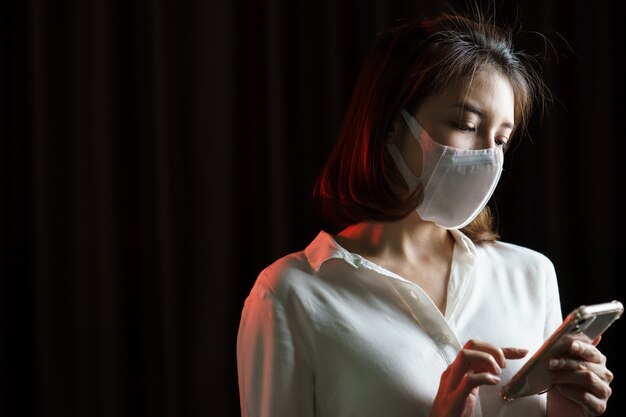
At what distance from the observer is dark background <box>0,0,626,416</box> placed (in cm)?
176

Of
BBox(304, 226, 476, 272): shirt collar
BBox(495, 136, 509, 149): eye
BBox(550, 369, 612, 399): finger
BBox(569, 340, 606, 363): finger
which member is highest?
BBox(495, 136, 509, 149): eye

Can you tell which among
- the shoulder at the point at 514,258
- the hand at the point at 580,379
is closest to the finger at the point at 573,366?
the hand at the point at 580,379

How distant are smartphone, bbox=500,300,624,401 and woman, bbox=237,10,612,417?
4 cm

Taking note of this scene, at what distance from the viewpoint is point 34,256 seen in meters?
1.76

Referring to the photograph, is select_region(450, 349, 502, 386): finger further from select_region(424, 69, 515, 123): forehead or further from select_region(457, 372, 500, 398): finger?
select_region(424, 69, 515, 123): forehead

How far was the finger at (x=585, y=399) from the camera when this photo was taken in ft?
3.63

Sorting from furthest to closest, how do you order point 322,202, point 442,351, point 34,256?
point 34,256 → point 322,202 → point 442,351

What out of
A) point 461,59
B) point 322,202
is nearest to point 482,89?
point 461,59

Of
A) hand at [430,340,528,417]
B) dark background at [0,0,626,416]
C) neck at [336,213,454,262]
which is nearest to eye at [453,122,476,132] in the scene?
neck at [336,213,454,262]

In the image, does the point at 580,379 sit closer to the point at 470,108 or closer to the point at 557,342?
the point at 557,342

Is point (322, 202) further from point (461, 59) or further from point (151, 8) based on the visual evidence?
point (151, 8)

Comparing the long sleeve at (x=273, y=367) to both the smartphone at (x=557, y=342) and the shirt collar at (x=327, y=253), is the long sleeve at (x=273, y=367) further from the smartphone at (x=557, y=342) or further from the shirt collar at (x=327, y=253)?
the smartphone at (x=557, y=342)

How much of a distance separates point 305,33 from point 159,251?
58cm

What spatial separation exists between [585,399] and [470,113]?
43 cm
